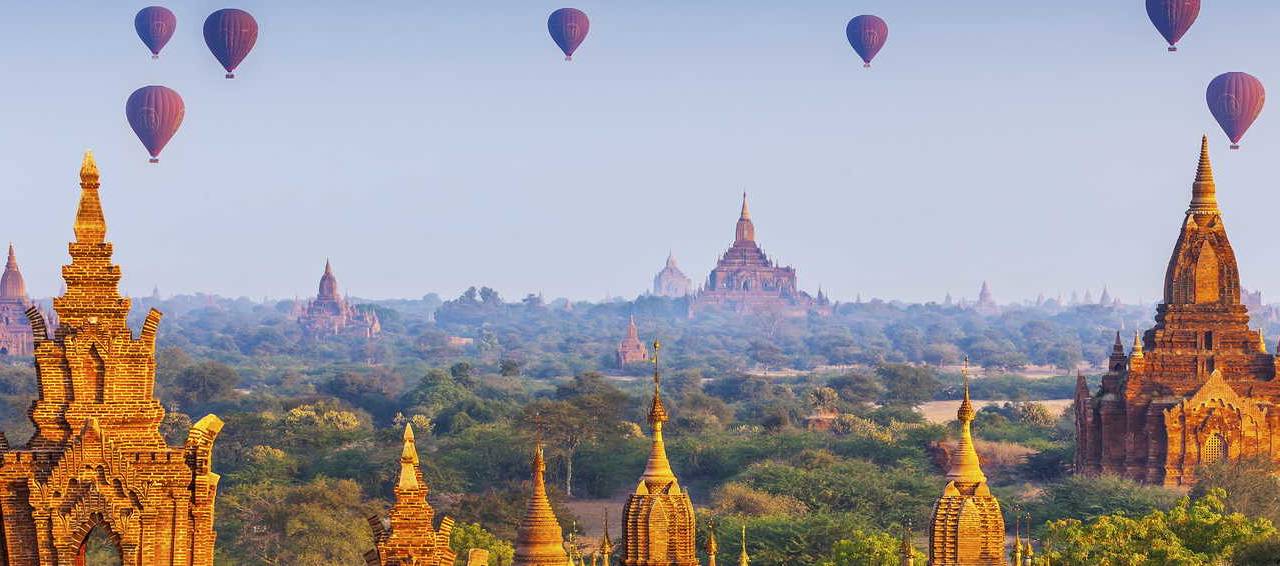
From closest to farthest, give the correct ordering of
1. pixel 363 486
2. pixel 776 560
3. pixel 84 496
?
pixel 84 496 → pixel 776 560 → pixel 363 486

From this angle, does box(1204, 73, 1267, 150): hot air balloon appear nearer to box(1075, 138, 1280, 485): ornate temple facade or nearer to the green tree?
box(1075, 138, 1280, 485): ornate temple facade

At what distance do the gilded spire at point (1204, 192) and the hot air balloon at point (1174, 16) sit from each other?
3862 cm

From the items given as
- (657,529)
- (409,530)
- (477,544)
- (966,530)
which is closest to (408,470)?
(409,530)

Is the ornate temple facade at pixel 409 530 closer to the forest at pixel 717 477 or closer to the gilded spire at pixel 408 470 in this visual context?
the gilded spire at pixel 408 470

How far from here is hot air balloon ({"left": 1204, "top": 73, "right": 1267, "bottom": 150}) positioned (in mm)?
112625

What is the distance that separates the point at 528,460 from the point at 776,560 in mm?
31520

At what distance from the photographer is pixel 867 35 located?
14388 centimetres

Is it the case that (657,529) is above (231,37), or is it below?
below

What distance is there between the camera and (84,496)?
27.5 metres

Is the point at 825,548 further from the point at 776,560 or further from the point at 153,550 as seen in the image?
the point at 153,550

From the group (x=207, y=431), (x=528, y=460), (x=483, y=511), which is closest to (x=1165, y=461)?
(x=483, y=511)

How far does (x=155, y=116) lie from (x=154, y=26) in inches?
495

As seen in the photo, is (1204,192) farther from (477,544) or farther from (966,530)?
(966,530)

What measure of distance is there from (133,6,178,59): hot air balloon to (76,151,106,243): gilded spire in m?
105
